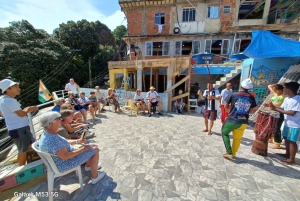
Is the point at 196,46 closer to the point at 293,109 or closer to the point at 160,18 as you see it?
the point at 160,18

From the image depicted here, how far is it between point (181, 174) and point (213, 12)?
45.3 feet

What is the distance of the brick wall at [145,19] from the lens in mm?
12695

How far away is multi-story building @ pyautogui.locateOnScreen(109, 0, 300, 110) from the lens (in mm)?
11617

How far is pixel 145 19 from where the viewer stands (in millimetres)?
13062

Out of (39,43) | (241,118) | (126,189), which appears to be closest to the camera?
(126,189)

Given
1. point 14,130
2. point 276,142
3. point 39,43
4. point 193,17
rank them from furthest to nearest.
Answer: point 39,43 → point 193,17 → point 276,142 → point 14,130

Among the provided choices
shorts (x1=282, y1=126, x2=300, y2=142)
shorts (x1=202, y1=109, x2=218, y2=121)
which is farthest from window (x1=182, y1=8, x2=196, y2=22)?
shorts (x1=282, y1=126, x2=300, y2=142)

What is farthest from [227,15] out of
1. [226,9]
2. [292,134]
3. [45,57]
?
[45,57]

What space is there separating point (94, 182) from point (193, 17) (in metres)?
14.1

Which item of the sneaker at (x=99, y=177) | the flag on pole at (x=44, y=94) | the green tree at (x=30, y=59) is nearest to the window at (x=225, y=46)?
the flag on pole at (x=44, y=94)

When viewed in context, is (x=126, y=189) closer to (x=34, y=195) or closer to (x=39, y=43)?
(x=34, y=195)

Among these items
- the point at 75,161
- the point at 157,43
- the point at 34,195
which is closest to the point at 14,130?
the point at 34,195

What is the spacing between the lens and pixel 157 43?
43.4 feet

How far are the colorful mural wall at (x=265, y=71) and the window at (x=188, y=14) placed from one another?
8293 mm
